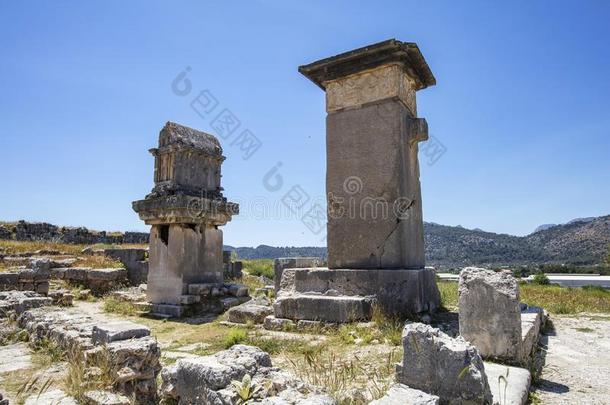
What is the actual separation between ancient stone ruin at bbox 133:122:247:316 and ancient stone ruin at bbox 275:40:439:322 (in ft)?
10.2

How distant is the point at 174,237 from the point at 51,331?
3.47 meters

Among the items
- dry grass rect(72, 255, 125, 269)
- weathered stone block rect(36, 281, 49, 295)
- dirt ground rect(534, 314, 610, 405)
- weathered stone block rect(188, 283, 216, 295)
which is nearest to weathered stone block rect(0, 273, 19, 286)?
weathered stone block rect(36, 281, 49, 295)

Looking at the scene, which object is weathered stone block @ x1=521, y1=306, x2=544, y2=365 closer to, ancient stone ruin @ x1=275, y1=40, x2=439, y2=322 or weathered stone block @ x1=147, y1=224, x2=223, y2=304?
ancient stone ruin @ x1=275, y1=40, x2=439, y2=322

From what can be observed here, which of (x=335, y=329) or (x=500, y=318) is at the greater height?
(x=500, y=318)

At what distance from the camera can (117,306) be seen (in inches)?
337

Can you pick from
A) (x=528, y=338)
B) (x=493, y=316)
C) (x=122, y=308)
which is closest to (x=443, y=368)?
(x=493, y=316)

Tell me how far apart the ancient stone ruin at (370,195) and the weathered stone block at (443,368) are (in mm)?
2317

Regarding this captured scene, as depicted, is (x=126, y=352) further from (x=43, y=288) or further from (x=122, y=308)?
(x=43, y=288)

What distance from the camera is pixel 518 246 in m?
58.8

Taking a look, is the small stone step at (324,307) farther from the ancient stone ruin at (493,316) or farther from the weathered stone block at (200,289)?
the weathered stone block at (200,289)


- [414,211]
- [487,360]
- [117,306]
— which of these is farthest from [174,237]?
[487,360]

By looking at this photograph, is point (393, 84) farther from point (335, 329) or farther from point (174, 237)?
point (174, 237)

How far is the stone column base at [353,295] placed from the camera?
5.04 meters

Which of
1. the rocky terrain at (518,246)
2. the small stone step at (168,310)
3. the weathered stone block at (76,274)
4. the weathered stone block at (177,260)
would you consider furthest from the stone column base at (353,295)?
the rocky terrain at (518,246)
